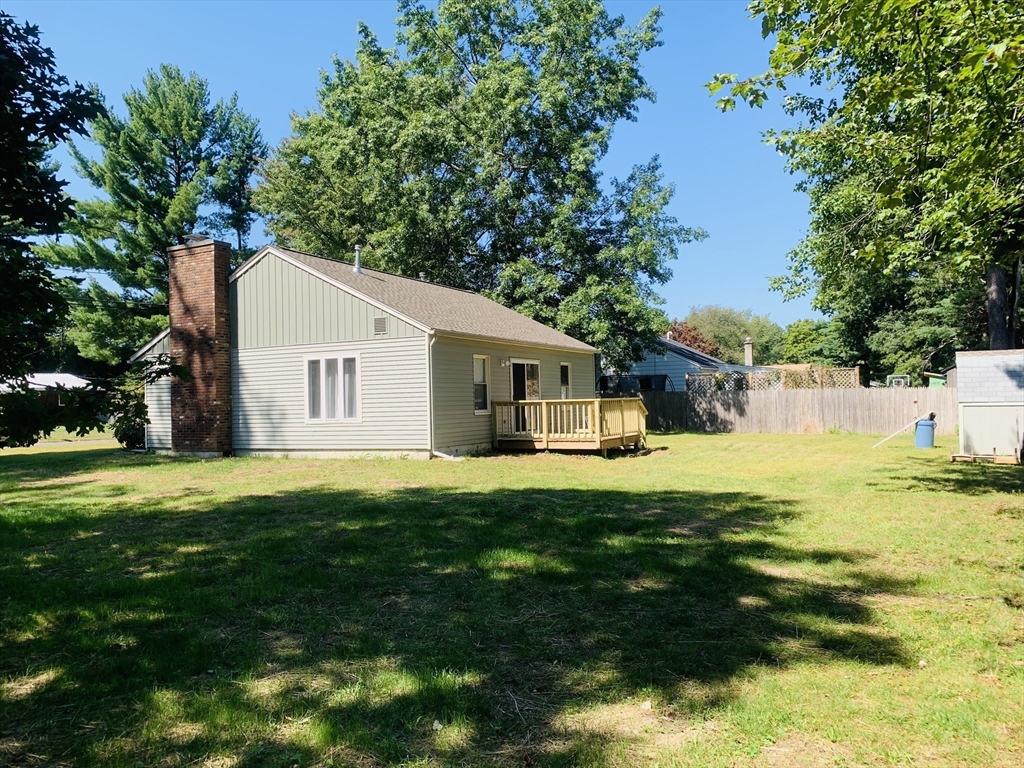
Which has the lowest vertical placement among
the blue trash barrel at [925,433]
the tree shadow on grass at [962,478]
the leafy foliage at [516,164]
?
the tree shadow on grass at [962,478]

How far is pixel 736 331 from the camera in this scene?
7056 cm

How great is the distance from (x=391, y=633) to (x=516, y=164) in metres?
24.6

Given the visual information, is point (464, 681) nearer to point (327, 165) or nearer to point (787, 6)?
point (787, 6)

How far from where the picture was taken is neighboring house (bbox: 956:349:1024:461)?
13.3 meters

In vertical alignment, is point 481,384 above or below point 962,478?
above

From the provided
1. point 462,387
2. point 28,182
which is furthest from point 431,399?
point 28,182

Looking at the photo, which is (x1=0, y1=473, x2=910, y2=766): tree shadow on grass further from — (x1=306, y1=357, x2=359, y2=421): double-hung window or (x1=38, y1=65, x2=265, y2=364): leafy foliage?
(x1=38, y1=65, x2=265, y2=364): leafy foliage

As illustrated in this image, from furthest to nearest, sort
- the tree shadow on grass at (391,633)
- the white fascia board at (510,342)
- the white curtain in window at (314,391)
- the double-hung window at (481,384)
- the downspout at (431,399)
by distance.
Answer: the double-hung window at (481,384) → the white curtain in window at (314,391) → the white fascia board at (510,342) → the downspout at (431,399) → the tree shadow on grass at (391,633)

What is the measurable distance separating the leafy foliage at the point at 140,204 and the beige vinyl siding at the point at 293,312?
50.7 feet

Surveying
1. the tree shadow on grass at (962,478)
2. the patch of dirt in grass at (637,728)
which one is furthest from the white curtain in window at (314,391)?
the patch of dirt in grass at (637,728)

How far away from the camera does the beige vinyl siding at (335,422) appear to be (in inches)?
587

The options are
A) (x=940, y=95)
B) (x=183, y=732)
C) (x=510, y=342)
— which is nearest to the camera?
(x=183, y=732)

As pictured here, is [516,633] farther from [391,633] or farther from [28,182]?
[28,182]

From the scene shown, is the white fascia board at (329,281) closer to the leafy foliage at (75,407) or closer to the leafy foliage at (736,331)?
the leafy foliage at (75,407)
